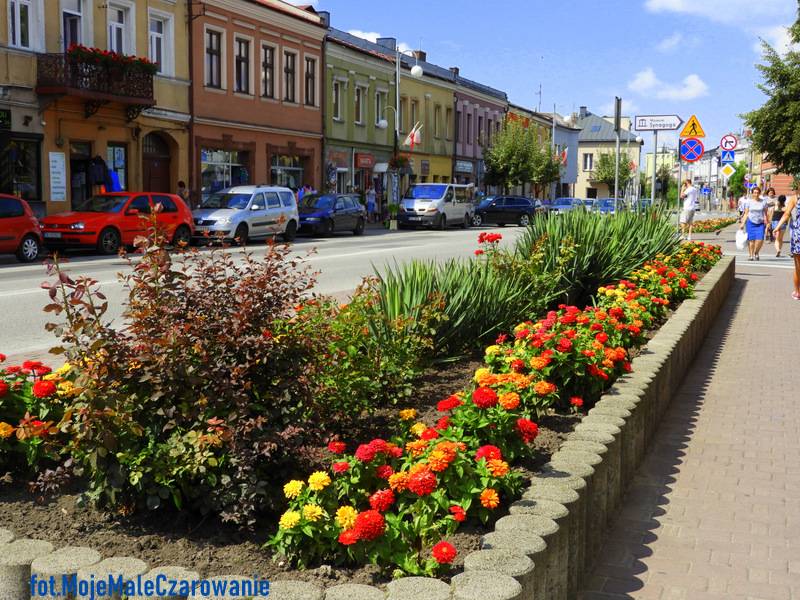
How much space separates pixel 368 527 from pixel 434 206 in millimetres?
37710

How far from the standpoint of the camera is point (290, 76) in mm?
38750

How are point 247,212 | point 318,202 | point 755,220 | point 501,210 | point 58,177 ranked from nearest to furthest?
point 755,220, point 58,177, point 247,212, point 318,202, point 501,210

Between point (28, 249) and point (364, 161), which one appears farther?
point (364, 161)

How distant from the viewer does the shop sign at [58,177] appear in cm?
2573

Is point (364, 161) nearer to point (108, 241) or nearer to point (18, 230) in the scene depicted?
point (108, 241)

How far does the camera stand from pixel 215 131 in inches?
1312

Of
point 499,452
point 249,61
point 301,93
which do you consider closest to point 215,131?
point 249,61

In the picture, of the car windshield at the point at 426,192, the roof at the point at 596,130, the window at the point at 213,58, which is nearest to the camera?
the window at the point at 213,58

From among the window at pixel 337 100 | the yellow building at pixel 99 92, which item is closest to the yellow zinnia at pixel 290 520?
the yellow building at pixel 99 92

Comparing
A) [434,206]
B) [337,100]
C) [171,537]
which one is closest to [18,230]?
[171,537]

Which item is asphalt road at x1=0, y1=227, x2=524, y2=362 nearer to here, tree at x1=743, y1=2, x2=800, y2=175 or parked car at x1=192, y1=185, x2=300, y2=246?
parked car at x1=192, y1=185, x2=300, y2=246

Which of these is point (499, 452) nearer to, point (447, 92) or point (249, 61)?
point (249, 61)

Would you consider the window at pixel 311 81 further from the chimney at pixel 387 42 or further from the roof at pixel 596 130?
the roof at pixel 596 130

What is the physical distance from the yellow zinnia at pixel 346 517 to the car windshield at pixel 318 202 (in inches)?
1195
